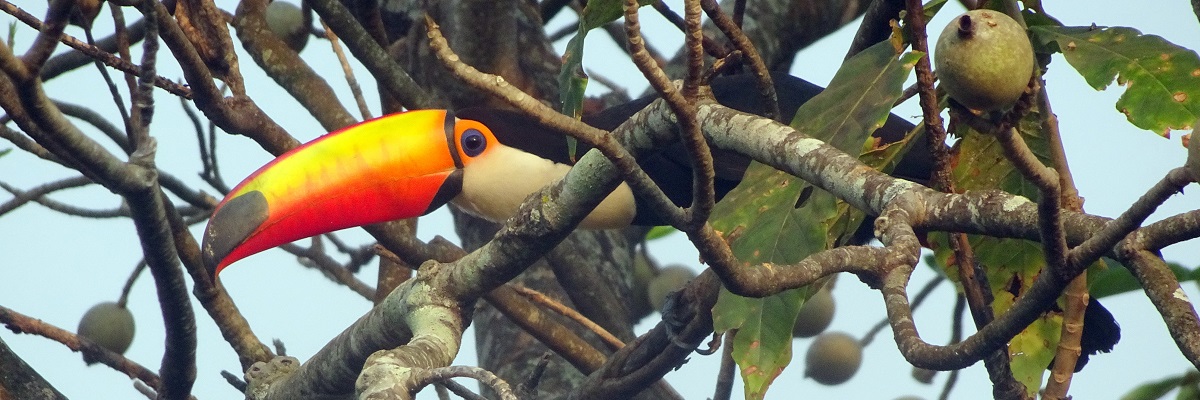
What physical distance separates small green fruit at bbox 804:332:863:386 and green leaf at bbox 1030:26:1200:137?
178 cm

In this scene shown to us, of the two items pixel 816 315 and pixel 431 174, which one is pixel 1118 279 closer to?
pixel 816 315

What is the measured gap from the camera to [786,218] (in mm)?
2082

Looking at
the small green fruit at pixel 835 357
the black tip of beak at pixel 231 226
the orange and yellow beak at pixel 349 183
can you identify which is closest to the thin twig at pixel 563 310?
the orange and yellow beak at pixel 349 183

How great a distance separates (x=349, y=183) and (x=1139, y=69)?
1.69 metres

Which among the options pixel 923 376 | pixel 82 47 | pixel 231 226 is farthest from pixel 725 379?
pixel 82 47

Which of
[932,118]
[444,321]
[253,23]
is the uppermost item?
[253,23]

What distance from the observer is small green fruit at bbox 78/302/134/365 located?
3.18 meters

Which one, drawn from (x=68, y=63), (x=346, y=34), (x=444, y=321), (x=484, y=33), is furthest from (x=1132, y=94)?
(x=68, y=63)

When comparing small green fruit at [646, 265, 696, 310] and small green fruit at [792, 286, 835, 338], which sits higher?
small green fruit at [646, 265, 696, 310]

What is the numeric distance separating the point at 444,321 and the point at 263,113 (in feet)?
3.18

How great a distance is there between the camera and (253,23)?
3.18 m

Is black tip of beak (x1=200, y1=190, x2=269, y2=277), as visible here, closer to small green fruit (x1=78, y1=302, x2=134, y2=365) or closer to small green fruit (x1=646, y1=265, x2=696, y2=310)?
small green fruit (x1=78, y1=302, x2=134, y2=365)

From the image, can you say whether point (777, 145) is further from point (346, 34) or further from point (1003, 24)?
point (346, 34)

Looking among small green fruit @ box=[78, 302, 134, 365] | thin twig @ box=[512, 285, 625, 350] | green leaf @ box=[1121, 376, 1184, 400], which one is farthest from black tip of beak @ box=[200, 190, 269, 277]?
green leaf @ box=[1121, 376, 1184, 400]
